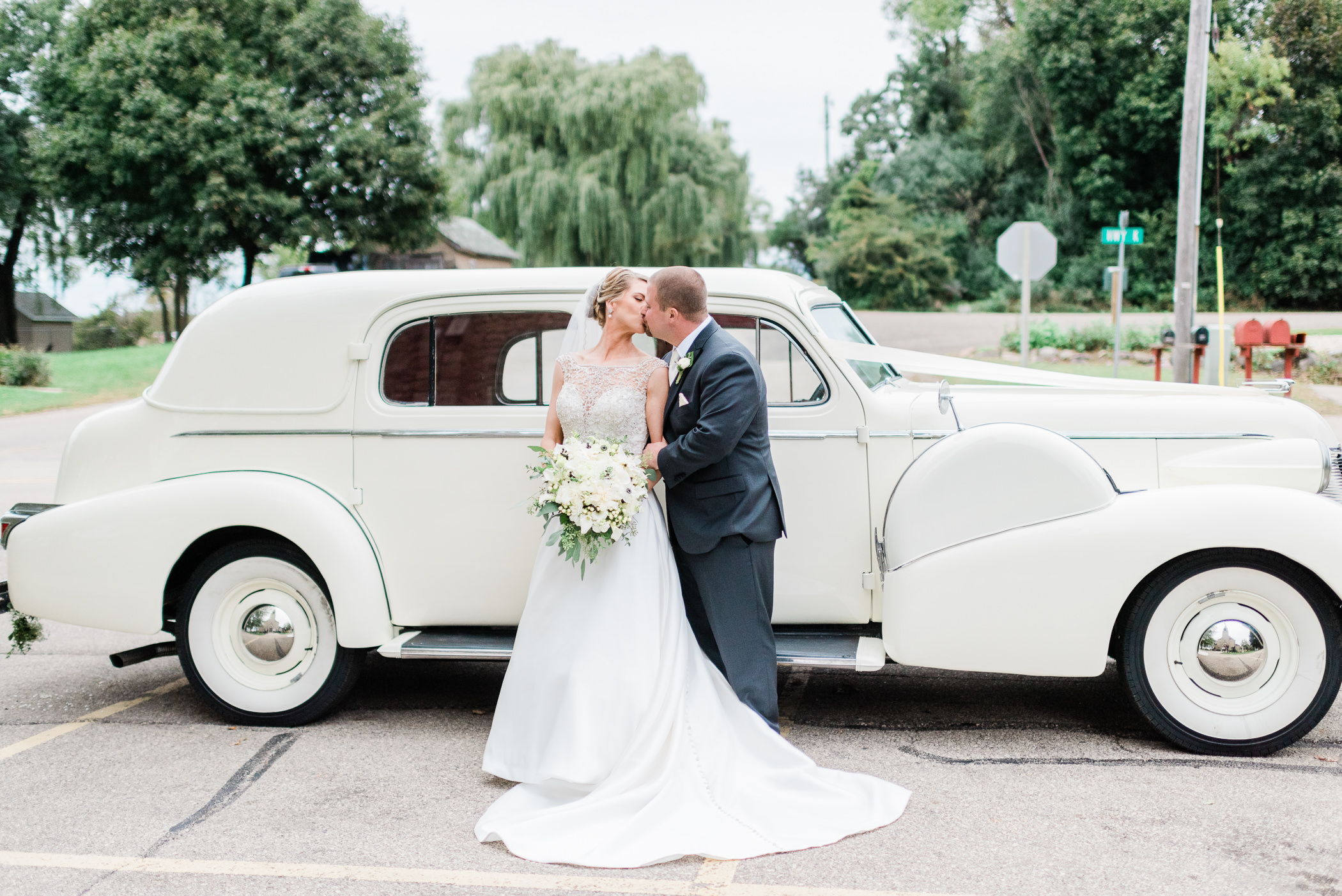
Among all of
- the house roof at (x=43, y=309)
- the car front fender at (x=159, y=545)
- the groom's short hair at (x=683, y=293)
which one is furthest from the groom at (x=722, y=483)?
the house roof at (x=43, y=309)

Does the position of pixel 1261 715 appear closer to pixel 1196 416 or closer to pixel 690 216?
pixel 1196 416

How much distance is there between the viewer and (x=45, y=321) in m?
67.2

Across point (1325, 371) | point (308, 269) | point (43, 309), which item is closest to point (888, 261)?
point (308, 269)

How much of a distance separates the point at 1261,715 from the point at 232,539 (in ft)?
14.4

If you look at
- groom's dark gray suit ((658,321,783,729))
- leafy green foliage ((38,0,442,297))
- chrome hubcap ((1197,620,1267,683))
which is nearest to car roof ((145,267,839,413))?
groom's dark gray suit ((658,321,783,729))

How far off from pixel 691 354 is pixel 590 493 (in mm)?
680

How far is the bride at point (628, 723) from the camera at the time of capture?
363 cm

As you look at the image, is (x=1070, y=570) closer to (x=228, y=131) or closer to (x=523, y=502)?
(x=523, y=502)

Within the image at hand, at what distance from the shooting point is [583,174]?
121 ft

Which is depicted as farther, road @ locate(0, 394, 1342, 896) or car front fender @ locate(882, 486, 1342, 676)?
car front fender @ locate(882, 486, 1342, 676)

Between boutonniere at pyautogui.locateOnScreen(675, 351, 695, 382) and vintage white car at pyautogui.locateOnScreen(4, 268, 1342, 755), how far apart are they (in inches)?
→ 22.3

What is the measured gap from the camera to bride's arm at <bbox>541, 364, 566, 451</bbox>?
4.32 m

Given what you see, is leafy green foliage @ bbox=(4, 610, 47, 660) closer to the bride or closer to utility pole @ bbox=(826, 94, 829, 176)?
the bride

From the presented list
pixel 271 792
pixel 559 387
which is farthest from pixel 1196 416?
pixel 271 792
